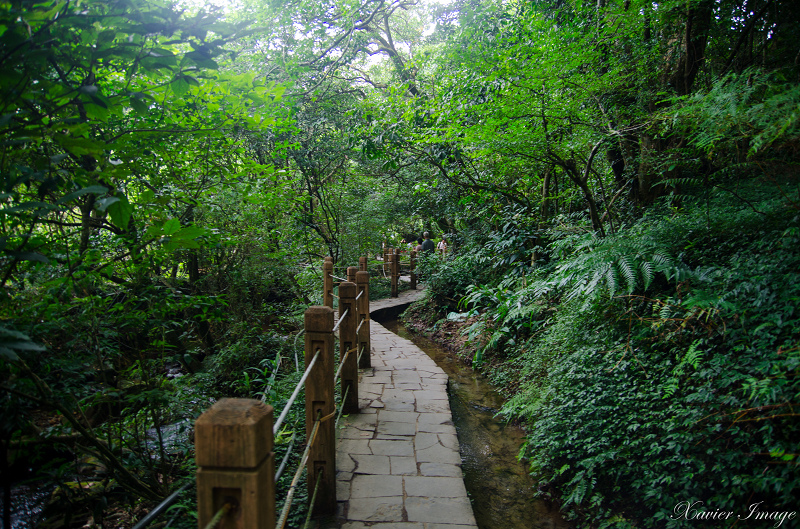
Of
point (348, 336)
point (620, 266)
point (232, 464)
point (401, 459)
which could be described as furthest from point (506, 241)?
Result: point (232, 464)

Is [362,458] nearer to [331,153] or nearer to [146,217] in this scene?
[146,217]

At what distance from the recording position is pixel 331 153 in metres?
8.70

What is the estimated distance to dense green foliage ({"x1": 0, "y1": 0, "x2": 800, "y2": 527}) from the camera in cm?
171

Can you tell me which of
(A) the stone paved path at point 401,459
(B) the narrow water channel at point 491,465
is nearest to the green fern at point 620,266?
(B) the narrow water channel at point 491,465

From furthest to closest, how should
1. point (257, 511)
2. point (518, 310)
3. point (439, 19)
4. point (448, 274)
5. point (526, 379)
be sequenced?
point (439, 19) < point (448, 274) < point (518, 310) < point (526, 379) < point (257, 511)

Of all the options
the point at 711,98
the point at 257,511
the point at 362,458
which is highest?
the point at 711,98

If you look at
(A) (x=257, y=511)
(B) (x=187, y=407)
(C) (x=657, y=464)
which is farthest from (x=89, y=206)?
(C) (x=657, y=464)

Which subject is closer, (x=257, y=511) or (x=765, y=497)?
(x=257, y=511)

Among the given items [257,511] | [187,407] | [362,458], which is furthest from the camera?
[187,407]

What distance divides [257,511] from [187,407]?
2.65 m

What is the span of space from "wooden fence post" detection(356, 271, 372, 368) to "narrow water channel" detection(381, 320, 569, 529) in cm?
110

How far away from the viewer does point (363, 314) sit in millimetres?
4742

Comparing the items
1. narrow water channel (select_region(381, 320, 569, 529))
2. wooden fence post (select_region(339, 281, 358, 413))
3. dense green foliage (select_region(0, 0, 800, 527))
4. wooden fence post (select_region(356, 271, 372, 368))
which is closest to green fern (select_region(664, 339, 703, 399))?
dense green foliage (select_region(0, 0, 800, 527))

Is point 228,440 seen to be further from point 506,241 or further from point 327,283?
point 506,241
